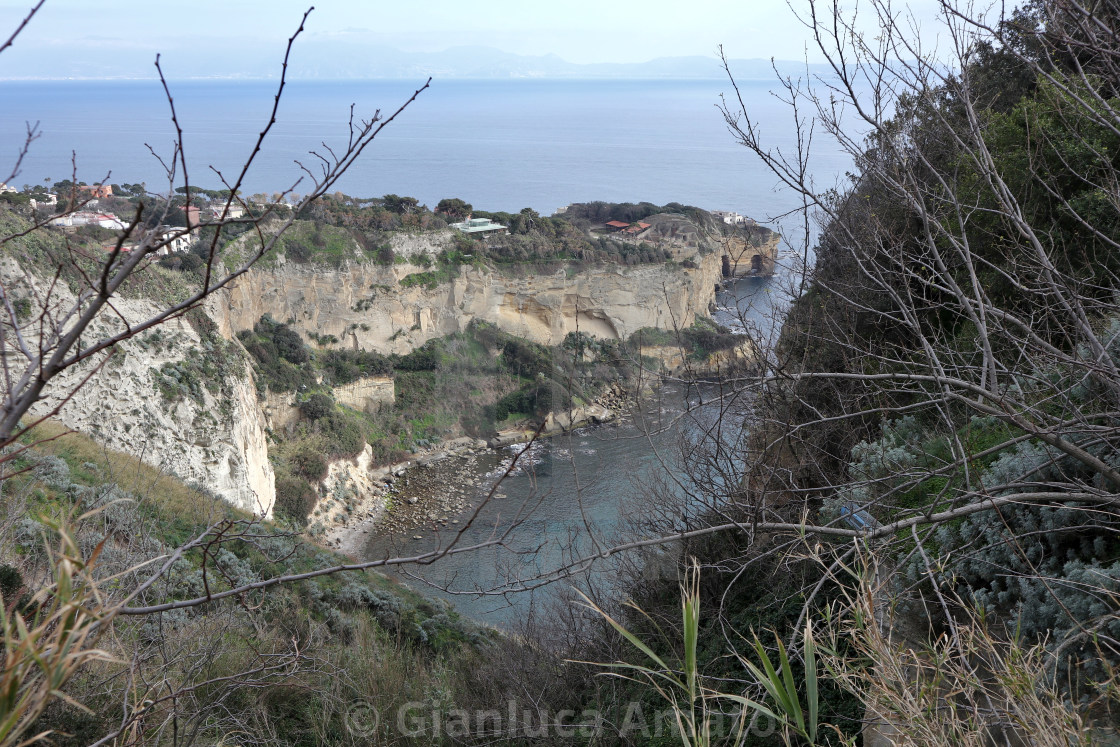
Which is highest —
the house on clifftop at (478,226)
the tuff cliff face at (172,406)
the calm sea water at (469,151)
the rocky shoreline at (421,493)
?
the calm sea water at (469,151)

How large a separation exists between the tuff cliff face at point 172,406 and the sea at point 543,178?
3.50m

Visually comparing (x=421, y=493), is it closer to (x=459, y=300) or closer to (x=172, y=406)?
(x=172, y=406)

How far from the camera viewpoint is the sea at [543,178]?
726cm

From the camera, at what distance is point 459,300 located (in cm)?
2950

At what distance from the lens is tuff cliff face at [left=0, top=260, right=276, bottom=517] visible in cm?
1334

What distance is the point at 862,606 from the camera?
162 cm

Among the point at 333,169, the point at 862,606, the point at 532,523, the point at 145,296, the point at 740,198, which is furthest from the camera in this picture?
the point at 740,198

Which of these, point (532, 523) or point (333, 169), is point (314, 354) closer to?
point (532, 523)

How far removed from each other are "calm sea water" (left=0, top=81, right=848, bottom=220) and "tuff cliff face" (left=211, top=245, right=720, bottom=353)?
450 centimetres

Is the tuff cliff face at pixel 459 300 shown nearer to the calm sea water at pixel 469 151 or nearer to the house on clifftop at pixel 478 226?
the house on clifftop at pixel 478 226

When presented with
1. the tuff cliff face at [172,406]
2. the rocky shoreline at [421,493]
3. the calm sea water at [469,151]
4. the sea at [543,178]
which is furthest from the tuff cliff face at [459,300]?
the rocky shoreline at [421,493]

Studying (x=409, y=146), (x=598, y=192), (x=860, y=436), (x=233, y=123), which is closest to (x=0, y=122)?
(x=233, y=123)

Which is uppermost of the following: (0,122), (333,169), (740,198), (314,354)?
(0,122)

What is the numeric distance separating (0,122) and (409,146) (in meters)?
39.6
